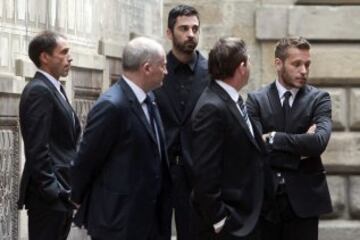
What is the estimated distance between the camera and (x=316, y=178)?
752 cm

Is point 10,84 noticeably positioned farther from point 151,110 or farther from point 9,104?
point 151,110

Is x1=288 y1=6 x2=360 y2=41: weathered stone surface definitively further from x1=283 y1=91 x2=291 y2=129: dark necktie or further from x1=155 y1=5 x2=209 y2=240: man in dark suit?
x1=283 y1=91 x2=291 y2=129: dark necktie

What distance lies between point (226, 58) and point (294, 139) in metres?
1.08

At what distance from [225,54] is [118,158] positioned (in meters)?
0.77

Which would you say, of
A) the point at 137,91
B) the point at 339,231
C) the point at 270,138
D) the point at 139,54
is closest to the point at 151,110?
the point at 137,91

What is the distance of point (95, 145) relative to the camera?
20.8 ft

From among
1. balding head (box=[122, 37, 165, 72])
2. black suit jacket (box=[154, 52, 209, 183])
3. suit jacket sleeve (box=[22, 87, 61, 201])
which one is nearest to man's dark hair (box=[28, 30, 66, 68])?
suit jacket sleeve (box=[22, 87, 61, 201])

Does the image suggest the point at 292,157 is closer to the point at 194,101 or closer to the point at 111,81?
the point at 194,101

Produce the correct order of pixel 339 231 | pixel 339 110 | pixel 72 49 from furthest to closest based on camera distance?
pixel 339 110
pixel 339 231
pixel 72 49

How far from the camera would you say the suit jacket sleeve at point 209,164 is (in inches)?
249

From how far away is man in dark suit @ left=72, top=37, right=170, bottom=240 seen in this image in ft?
20.9

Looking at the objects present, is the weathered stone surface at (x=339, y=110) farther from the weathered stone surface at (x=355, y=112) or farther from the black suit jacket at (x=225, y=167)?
the black suit jacket at (x=225, y=167)

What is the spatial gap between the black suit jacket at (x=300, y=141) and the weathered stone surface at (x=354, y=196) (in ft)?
9.58

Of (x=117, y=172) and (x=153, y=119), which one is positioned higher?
(x=153, y=119)
